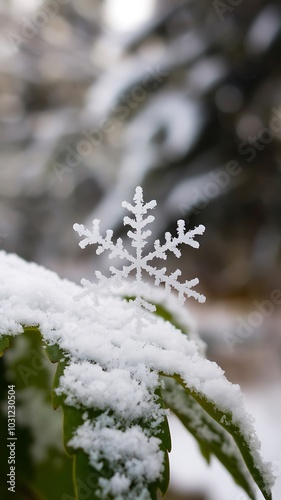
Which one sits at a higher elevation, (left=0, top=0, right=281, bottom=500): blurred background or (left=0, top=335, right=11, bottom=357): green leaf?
(left=0, top=0, right=281, bottom=500): blurred background

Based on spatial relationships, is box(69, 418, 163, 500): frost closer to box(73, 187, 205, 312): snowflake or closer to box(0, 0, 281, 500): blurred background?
box(73, 187, 205, 312): snowflake

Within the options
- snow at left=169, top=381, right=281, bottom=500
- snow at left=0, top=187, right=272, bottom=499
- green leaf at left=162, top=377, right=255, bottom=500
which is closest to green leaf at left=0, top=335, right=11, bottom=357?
→ snow at left=0, top=187, right=272, bottom=499

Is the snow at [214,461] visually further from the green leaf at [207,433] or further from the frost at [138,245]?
the frost at [138,245]

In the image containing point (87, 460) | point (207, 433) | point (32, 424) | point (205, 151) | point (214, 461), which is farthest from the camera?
point (205, 151)

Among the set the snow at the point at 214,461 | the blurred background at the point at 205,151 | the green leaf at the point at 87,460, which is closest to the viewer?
the green leaf at the point at 87,460

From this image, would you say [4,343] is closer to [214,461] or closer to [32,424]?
[32,424]

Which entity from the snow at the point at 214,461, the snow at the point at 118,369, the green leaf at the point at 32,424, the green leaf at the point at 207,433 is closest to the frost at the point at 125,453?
the snow at the point at 118,369

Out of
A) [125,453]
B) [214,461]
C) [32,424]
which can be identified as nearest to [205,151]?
[214,461]

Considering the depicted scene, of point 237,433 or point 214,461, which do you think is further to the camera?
point 214,461

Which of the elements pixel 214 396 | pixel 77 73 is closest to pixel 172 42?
pixel 77 73
